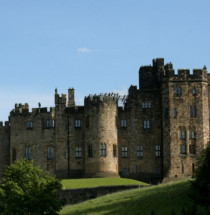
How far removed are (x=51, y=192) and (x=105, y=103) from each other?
2662 centimetres

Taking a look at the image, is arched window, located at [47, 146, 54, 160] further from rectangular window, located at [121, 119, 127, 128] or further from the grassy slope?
the grassy slope

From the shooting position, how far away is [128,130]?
9219 cm

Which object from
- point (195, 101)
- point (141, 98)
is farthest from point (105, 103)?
point (195, 101)

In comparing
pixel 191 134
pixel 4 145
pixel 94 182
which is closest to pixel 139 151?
pixel 191 134

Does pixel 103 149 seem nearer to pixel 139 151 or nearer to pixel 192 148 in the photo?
pixel 139 151

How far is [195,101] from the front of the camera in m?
88.6

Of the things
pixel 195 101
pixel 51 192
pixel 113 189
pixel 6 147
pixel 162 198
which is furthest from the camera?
pixel 6 147

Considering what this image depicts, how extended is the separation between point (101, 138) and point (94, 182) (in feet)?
24.2

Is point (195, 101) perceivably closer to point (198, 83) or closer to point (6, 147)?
point (198, 83)

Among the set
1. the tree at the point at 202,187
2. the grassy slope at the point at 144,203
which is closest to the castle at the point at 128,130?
the grassy slope at the point at 144,203

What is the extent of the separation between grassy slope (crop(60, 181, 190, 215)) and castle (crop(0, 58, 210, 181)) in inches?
890

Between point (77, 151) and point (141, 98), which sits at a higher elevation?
point (141, 98)

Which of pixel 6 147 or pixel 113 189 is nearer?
pixel 113 189

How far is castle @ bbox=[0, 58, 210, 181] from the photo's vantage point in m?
88.4
